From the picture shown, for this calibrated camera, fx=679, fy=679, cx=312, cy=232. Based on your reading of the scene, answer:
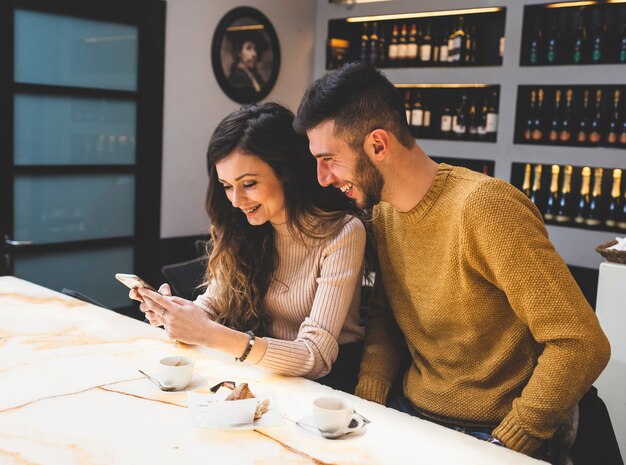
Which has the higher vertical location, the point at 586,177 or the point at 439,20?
the point at 439,20

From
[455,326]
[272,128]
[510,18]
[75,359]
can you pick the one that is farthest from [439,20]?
[75,359]

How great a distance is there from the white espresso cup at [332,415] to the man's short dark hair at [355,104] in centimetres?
74

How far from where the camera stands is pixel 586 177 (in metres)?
4.27

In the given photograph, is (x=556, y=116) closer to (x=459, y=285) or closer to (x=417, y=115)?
(x=417, y=115)

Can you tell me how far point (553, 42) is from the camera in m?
4.47

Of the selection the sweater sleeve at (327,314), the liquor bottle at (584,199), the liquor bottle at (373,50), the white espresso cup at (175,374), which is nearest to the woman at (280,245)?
the sweater sleeve at (327,314)

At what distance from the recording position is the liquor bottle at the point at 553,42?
175 inches

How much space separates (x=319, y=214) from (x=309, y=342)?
0.43 meters

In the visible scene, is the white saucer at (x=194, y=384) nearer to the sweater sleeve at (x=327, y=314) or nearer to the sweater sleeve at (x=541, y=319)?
the sweater sleeve at (x=327, y=314)

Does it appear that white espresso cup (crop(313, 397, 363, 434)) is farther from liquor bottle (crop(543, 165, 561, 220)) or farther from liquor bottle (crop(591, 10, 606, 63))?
liquor bottle (crop(591, 10, 606, 63))

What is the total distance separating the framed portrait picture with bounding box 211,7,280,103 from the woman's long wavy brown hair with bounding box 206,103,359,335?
9.41ft

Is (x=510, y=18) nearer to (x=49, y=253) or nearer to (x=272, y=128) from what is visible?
(x=272, y=128)

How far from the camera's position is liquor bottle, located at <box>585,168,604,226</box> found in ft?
14.1

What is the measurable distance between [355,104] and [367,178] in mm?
201
